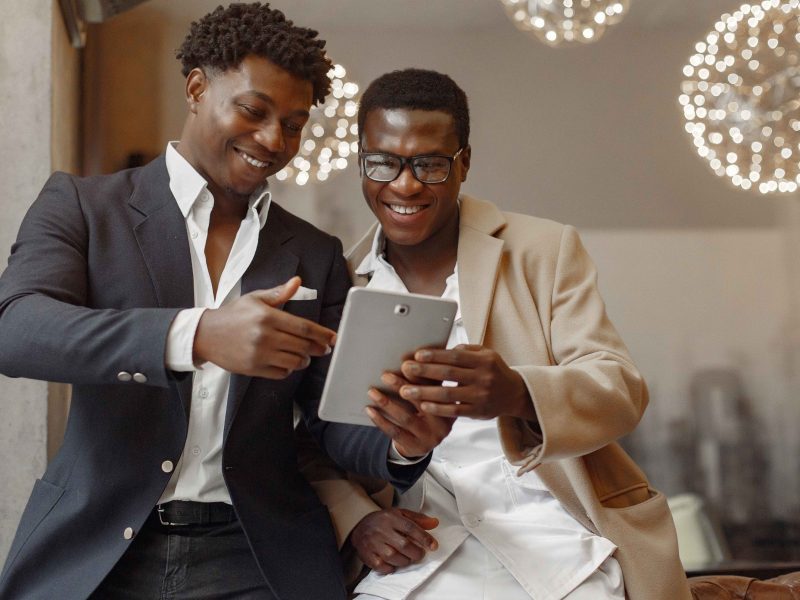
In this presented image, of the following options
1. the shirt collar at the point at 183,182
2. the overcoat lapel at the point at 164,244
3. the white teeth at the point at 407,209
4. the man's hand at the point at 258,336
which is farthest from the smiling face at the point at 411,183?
the man's hand at the point at 258,336

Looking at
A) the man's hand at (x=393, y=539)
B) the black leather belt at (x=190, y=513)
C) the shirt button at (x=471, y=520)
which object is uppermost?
the black leather belt at (x=190, y=513)

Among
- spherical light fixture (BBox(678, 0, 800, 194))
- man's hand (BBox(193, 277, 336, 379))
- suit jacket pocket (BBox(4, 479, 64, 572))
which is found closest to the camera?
man's hand (BBox(193, 277, 336, 379))

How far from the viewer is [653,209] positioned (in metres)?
5.05

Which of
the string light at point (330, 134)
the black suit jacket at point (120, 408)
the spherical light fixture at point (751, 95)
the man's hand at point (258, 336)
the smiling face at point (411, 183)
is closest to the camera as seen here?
the man's hand at point (258, 336)

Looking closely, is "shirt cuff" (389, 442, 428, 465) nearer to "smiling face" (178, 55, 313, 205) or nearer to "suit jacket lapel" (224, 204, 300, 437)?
"suit jacket lapel" (224, 204, 300, 437)

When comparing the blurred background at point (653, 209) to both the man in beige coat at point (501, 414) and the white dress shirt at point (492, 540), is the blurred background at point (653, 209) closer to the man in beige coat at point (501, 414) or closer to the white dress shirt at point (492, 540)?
the man in beige coat at point (501, 414)

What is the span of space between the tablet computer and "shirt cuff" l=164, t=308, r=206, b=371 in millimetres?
224

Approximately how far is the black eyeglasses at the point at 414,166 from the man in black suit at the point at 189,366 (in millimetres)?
204

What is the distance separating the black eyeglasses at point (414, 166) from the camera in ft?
6.91

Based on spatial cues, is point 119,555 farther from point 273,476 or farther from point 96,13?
point 96,13

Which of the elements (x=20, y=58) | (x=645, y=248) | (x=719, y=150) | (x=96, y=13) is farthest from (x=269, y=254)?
(x=645, y=248)

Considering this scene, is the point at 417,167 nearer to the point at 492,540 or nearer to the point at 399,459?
the point at 399,459

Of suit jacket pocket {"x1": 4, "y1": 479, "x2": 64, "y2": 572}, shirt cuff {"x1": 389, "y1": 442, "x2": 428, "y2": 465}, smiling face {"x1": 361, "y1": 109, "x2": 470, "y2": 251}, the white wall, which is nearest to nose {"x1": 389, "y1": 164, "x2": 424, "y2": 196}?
smiling face {"x1": 361, "y1": 109, "x2": 470, "y2": 251}

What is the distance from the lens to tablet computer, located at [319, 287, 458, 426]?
1510 millimetres
